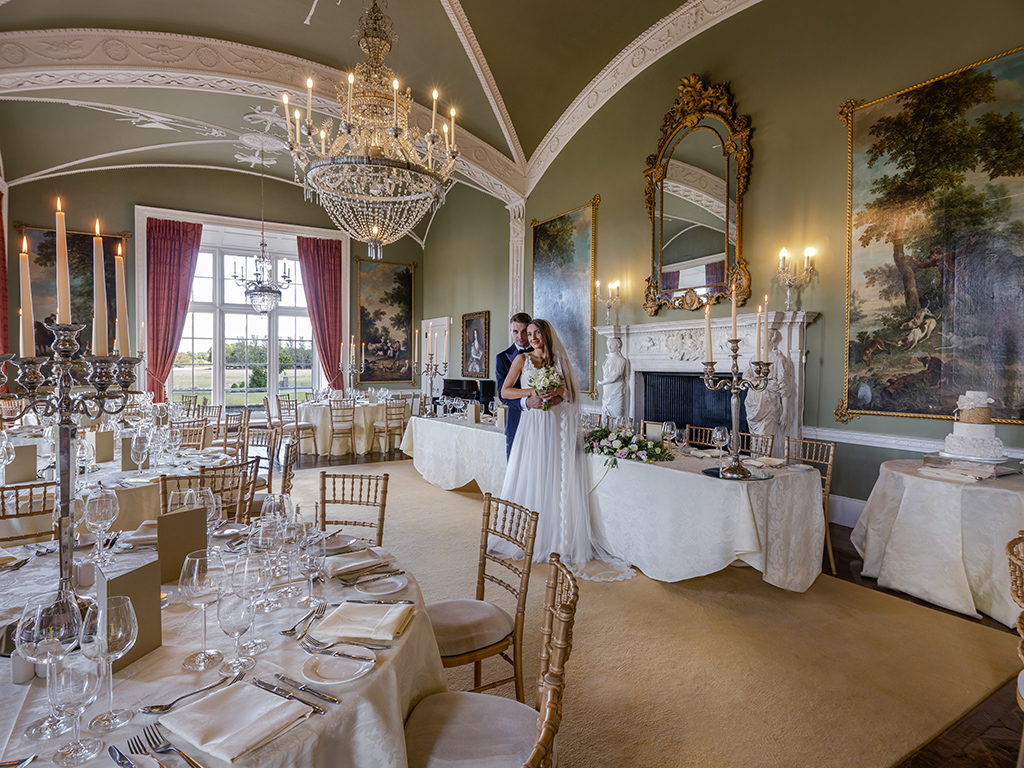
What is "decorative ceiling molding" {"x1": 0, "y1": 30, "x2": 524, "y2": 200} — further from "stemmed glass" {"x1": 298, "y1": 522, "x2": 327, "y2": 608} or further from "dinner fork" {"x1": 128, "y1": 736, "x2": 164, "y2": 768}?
"dinner fork" {"x1": 128, "y1": 736, "x2": 164, "y2": 768}

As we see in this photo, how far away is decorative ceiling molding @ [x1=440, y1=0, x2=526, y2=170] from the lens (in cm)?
674

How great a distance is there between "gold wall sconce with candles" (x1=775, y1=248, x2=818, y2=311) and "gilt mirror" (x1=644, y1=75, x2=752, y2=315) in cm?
44

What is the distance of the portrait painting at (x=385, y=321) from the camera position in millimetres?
12516

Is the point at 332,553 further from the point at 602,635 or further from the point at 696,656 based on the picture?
the point at 696,656

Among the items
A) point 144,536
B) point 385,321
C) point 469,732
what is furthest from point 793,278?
point 385,321

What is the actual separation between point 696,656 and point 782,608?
96cm

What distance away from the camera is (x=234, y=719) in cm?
112

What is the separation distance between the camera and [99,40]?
628 centimetres

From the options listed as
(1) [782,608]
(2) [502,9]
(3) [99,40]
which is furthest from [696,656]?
(3) [99,40]

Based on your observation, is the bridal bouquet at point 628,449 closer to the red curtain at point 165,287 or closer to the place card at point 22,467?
the place card at point 22,467

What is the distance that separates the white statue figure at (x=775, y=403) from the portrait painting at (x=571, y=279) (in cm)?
299

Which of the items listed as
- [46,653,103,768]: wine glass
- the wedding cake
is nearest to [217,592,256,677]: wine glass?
[46,653,103,768]: wine glass

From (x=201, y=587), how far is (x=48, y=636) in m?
0.30

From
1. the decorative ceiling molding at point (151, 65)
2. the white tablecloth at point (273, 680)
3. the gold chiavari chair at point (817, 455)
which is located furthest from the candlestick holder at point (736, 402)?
the decorative ceiling molding at point (151, 65)
